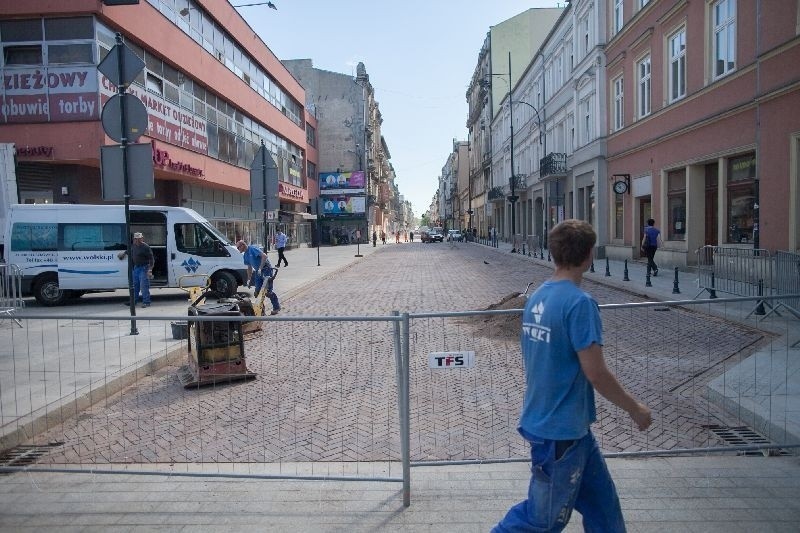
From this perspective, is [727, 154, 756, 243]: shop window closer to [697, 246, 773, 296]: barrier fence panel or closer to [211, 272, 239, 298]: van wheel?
[697, 246, 773, 296]: barrier fence panel

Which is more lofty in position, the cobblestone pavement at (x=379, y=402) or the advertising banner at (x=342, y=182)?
the advertising banner at (x=342, y=182)

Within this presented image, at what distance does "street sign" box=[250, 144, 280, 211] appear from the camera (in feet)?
47.4

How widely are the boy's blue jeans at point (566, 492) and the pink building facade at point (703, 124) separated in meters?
13.3

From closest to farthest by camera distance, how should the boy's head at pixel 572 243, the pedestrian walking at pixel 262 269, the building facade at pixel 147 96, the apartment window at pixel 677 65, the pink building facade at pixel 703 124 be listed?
the boy's head at pixel 572 243
the pedestrian walking at pixel 262 269
the pink building facade at pixel 703 124
the building facade at pixel 147 96
the apartment window at pixel 677 65

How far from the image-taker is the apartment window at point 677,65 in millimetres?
19906

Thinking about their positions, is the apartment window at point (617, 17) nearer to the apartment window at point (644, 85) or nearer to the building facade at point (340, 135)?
the apartment window at point (644, 85)

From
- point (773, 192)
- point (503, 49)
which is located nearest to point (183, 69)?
point (773, 192)

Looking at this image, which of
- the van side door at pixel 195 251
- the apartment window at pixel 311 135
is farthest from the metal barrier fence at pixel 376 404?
the apartment window at pixel 311 135

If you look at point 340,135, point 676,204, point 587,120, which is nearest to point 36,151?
point 676,204

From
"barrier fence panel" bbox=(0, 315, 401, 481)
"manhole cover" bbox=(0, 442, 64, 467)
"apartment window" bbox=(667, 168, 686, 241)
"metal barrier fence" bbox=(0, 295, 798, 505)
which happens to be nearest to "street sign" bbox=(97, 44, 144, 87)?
"barrier fence panel" bbox=(0, 315, 401, 481)

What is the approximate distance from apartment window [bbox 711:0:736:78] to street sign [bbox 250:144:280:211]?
500 inches

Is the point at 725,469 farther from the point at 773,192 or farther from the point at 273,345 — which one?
the point at 773,192

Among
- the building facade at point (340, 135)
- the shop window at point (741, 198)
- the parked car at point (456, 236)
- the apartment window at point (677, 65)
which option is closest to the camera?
the shop window at point (741, 198)

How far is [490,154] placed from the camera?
222ft
